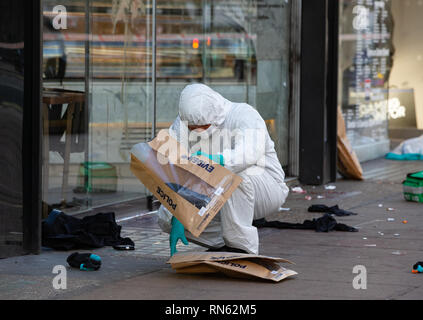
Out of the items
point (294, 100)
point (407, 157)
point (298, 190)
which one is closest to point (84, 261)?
point (298, 190)

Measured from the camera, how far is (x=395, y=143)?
49.9ft

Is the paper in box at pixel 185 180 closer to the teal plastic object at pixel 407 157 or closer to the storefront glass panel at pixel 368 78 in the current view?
the storefront glass panel at pixel 368 78

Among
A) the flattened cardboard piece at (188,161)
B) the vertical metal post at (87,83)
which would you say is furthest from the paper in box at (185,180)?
the vertical metal post at (87,83)

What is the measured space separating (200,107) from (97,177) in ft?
9.25

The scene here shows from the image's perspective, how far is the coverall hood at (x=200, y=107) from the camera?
557 centimetres

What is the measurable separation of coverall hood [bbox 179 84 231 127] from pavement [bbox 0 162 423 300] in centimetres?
97

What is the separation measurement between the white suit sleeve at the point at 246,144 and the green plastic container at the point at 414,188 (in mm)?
3396

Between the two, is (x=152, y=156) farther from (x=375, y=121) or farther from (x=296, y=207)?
(x=375, y=121)

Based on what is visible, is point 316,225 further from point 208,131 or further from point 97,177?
point 97,177

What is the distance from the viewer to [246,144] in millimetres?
5574

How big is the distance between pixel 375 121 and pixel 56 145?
7100 millimetres

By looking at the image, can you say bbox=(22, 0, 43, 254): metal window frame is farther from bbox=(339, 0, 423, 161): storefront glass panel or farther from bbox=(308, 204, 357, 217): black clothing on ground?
bbox=(339, 0, 423, 161): storefront glass panel

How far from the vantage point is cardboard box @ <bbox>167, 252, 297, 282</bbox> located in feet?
17.0

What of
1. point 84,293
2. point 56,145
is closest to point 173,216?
point 84,293
